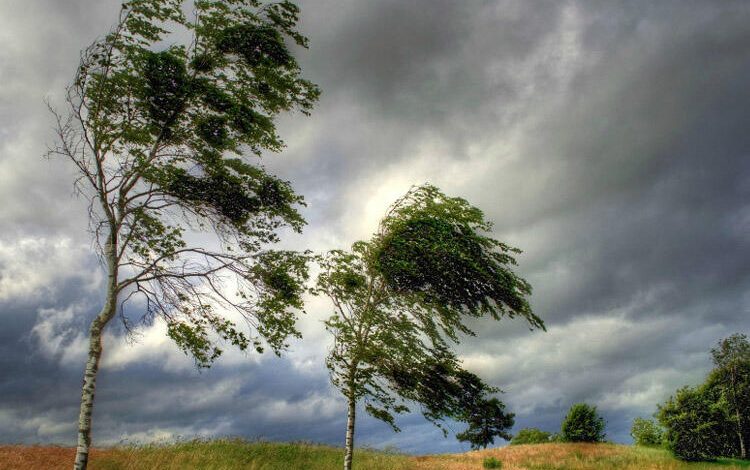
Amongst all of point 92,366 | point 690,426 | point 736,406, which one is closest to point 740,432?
point 736,406

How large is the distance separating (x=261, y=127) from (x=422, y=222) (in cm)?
655

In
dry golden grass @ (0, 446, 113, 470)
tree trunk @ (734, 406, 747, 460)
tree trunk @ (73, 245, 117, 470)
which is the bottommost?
tree trunk @ (734, 406, 747, 460)

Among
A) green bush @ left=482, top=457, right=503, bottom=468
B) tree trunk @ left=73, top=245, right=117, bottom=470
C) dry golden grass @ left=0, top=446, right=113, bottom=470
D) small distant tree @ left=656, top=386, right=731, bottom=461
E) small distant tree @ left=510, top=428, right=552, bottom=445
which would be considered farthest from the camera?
small distant tree @ left=510, top=428, right=552, bottom=445

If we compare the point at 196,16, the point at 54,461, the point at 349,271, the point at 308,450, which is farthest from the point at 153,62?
the point at 308,450

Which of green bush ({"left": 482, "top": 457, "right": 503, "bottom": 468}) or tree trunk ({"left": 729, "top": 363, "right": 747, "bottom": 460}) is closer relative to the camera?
green bush ({"left": 482, "top": 457, "right": 503, "bottom": 468})

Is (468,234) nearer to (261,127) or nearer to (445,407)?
(445,407)

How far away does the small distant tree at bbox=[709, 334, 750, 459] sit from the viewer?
40719 mm

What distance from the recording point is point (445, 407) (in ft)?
52.0

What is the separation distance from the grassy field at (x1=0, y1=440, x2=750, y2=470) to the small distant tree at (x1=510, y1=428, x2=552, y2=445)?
70.4 ft

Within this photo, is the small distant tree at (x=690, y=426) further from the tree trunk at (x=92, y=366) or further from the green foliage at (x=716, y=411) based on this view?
the tree trunk at (x=92, y=366)

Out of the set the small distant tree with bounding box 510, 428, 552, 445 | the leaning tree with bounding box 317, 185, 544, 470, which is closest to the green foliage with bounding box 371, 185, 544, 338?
the leaning tree with bounding box 317, 185, 544, 470

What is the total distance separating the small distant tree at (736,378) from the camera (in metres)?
40.7

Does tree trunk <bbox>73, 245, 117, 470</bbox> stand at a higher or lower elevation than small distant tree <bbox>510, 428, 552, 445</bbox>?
higher

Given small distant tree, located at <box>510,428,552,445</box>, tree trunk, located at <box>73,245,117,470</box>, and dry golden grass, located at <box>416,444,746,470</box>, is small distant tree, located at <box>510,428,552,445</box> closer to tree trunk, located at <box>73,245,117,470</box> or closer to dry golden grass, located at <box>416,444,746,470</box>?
dry golden grass, located at <box>416,444,746,470</box>
